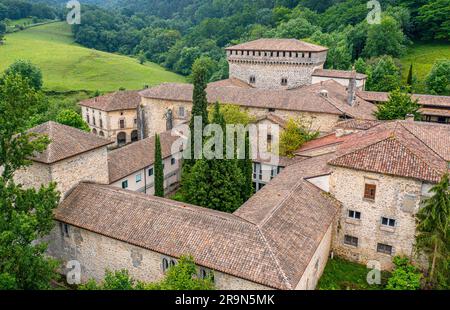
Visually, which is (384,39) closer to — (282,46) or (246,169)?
(282,46)

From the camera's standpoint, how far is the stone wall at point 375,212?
2639cm

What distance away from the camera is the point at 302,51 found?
200 ft

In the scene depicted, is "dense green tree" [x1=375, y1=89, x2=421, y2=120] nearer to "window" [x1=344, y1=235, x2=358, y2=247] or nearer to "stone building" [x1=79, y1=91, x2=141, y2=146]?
"window" [x1=344, y1=235, x2=358, y2=247]

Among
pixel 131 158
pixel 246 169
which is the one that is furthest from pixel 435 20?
pixel 131 158

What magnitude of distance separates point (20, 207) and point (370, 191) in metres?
22.7

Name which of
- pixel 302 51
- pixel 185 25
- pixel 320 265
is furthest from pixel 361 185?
pixel 185 25

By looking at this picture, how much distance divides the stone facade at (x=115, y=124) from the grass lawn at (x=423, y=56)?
53.2 meters

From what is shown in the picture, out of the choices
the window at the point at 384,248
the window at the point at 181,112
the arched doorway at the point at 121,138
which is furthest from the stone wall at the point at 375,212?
the arched doorway at the point at 121,138

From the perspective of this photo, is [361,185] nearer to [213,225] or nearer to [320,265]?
[320,265]

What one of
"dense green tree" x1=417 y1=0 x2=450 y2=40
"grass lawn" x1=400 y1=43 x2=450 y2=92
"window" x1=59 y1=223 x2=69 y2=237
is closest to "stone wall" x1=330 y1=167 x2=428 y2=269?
"window" x1=59 y1=223 x2=69 y2=237

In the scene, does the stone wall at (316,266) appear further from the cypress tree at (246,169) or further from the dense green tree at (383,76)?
the dense green tree at (383,76)

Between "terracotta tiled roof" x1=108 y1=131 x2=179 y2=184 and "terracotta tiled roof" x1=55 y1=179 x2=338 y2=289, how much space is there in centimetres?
658

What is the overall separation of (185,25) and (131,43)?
32464mm

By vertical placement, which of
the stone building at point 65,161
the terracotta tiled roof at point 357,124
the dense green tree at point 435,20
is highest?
the dense green tree at point 435,20
